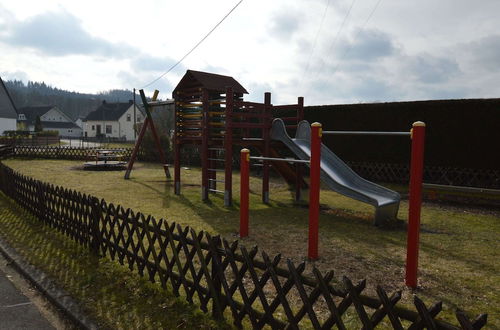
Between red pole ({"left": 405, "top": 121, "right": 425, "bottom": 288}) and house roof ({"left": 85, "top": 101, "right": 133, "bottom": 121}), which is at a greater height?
house roof ({"left": 85, "top": 101, "right": 133, "bottom": 121})

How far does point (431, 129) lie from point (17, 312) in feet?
46.4

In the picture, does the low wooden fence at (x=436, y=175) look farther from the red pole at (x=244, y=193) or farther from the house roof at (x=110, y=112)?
the house roof at (x=110, y=112)

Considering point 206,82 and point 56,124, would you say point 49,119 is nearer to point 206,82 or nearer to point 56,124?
point 56,124

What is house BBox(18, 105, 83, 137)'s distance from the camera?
8156 centimetres

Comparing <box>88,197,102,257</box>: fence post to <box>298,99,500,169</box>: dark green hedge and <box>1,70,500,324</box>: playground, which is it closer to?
<box>1,70,500,324</box>: playground

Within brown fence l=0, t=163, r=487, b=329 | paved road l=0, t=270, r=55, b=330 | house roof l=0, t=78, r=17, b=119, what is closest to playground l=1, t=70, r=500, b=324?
brown fence l=0, t=163, r=487, b=329

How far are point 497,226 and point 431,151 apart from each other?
568cm

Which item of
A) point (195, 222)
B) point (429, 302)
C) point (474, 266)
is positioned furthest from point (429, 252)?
point (195, 222)

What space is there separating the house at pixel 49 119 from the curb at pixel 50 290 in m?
86.4

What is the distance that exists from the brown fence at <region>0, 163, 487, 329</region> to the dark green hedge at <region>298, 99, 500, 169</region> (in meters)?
10.4

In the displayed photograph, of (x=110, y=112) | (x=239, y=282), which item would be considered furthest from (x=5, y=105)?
(x=239, y=282)

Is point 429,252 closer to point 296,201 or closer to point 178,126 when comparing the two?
point 296,201

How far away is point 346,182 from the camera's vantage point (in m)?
9.08

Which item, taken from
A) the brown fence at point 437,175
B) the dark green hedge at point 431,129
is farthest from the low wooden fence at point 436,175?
the dark green hedge at point 431,129
